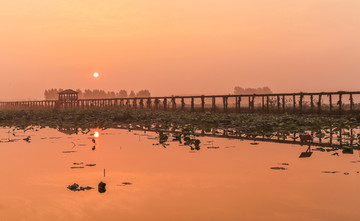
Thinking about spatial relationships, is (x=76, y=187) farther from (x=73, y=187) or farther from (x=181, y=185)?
(x=181, y=185)

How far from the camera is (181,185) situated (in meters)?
5.83

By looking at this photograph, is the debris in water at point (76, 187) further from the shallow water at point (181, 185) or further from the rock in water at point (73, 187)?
the shallow water at point (181, 185)

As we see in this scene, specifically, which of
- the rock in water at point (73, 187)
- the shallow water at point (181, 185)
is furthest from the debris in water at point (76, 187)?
the shallow water at point (181, 185)

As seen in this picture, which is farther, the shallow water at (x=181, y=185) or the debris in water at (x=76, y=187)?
the debris in water at (x=76, y=187)

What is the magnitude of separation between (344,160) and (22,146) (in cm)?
851

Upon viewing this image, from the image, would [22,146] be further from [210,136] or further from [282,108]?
[282,108]

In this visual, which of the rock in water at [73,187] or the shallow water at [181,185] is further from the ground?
the rock in water at [73,187]

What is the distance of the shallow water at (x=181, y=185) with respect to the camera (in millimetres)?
4422

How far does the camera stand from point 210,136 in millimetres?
13719

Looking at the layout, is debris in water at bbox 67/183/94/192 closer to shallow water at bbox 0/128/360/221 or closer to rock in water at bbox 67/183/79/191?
rock in water at bbox 67/183/79/191

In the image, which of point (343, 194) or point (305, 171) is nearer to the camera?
point (343, 194)

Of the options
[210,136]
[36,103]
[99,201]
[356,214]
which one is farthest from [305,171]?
[36,103]

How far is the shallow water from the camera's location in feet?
14.5

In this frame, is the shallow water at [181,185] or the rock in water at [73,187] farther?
the rock in water at [73,187]
